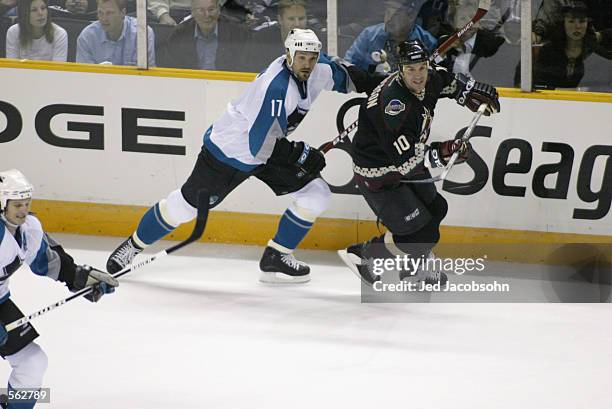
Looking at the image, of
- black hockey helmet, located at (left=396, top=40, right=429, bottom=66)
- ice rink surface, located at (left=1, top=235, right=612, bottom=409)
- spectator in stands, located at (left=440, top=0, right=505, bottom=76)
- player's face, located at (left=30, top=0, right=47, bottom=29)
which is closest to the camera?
ice rink surface, located at (left=1, top=235, right=612, bottom=409)

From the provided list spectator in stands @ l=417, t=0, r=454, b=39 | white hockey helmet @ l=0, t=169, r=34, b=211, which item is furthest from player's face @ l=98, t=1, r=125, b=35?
white hockey helmet @ l=0, t=169, r=34, b=211

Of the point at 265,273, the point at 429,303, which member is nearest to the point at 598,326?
the point at 429,303

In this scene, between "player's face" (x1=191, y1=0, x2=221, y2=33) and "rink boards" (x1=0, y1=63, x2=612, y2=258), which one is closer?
"rink boards" (x1=0, y1=63, x2=612, y2=258)

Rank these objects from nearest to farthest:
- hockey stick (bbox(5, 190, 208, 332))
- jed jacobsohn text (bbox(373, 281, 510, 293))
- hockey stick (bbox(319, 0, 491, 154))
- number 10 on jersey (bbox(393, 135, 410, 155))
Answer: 1. hockey stick (bbox(5, 190, 208, 332))
2. number 10 on jersey (bbox(393, 135, 410, 155))
3. jed jacobsohn text (bbox(373, 281, 510, 293))
4. hockey stick (bbox(319, 0, 491, 154))

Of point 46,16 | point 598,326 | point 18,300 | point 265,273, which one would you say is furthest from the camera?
point 46,16

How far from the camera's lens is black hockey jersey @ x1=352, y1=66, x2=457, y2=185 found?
192 inches

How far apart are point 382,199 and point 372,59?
2.62 ft

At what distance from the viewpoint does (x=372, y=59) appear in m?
5.57

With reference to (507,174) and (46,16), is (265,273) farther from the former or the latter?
(46,16)

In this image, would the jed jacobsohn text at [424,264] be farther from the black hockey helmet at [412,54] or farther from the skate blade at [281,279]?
the black hockey helmet at [412,54]

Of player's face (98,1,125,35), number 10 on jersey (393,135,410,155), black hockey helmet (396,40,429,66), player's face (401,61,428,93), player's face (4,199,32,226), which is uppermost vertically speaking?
player's face (98,1,125,35)

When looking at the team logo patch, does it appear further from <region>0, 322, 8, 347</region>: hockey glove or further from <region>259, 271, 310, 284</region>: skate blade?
<region>0, 322, 8, 347</region>: hockey glove

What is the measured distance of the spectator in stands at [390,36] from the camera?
5.48m

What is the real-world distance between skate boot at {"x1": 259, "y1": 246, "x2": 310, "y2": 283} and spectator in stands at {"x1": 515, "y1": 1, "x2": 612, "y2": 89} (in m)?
1.33
